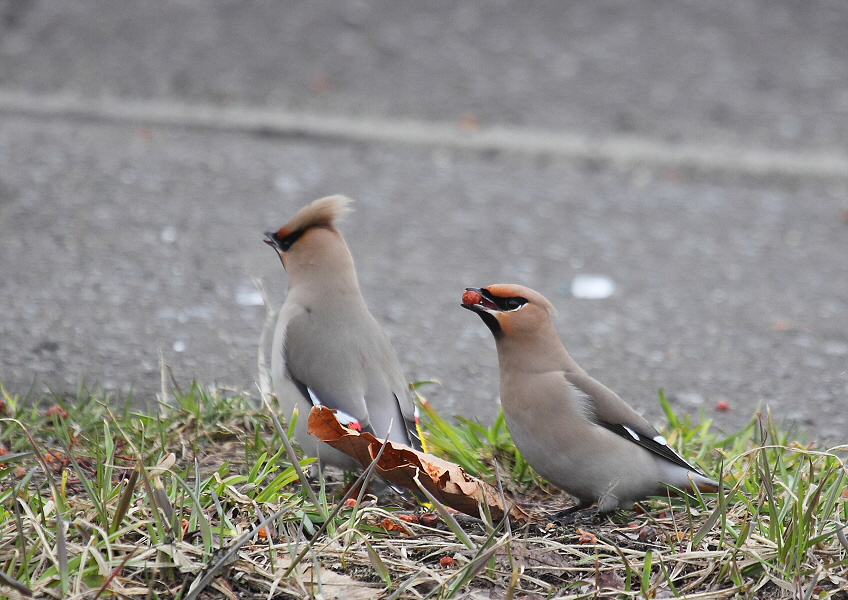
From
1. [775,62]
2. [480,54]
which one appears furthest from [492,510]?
[775,62]

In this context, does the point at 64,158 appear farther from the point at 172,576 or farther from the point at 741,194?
the point at 172,576

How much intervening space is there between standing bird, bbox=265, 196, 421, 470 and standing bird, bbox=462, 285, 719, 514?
0.35m

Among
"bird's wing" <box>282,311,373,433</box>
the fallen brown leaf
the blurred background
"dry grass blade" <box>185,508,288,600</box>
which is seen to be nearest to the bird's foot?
the fallen brown leaf

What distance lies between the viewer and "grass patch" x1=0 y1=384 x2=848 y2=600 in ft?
7.84

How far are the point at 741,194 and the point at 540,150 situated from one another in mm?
1363

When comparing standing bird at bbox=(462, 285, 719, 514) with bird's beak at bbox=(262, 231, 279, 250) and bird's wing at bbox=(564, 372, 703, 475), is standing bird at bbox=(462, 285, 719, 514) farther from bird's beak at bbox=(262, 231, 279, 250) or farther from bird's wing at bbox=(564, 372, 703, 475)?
bird's beak at bbox=(262, 231, 279, 250)

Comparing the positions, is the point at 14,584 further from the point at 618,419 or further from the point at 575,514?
the point at 618,419

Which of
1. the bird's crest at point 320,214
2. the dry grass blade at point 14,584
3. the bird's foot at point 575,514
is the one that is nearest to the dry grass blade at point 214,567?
the dry grass blade at point 14,584

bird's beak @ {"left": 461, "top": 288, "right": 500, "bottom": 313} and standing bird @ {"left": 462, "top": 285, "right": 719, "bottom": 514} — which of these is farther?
bird's beak @ {"left": 461, "top": 288, "right": 500, "bottom": 313}

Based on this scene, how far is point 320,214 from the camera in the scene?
372 cm

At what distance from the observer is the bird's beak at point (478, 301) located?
3143 mm

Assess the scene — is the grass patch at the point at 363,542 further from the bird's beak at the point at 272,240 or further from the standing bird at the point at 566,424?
the bird's beak at the point at 272,240

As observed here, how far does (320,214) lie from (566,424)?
123 centimetres

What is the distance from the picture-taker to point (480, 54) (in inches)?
331
